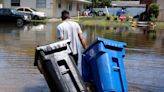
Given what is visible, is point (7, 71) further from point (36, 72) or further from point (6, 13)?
point (6, 13)

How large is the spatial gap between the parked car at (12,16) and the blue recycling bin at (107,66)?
3063cm

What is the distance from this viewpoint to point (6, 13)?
38.2 metres

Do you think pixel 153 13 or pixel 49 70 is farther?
pixel 153 13

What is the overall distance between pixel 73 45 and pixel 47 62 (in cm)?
172

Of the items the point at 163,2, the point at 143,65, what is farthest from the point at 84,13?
the point at 143,65

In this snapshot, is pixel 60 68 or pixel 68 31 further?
pixel 68 31

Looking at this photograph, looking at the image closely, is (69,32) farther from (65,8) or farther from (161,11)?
(65,8)

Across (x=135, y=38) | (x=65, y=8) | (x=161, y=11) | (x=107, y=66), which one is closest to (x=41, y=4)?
(x=65, y=8)

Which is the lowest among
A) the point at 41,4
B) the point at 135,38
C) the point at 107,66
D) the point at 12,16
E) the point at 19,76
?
the point at 135,38

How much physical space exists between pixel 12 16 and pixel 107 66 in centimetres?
3199

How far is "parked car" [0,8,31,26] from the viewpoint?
37.5 m

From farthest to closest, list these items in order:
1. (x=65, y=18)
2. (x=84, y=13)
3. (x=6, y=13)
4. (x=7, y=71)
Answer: (x=84, y=13), (x=6, y=13), (x=7, y=71), (x=65, y=18)

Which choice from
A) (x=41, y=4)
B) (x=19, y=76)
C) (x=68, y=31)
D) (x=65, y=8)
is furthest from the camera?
(x=65, y=8)

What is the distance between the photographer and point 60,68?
248 inches
